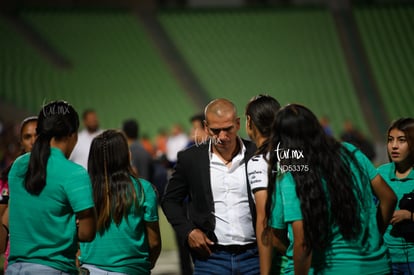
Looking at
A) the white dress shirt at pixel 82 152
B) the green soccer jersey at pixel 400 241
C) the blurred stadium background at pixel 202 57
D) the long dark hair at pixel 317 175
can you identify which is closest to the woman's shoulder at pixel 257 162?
the long dark hair at pixel 317 175

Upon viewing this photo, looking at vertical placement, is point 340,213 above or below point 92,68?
below

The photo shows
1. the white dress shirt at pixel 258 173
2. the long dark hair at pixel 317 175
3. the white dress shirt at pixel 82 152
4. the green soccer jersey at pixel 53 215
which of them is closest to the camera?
the long dark hair at pixel 317 175

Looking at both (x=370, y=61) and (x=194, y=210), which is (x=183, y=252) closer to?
(x=194, y=210)

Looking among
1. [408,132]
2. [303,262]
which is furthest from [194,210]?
[408,132]

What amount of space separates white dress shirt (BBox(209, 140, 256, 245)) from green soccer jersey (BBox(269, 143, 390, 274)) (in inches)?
34.3

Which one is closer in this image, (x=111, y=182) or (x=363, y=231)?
(x=363, y=231)

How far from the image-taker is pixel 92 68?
27.8 metres

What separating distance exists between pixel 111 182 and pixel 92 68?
23.9 m

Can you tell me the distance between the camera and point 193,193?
4594mm

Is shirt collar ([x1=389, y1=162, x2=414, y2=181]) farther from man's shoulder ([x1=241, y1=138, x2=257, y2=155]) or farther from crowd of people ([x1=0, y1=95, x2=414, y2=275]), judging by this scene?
man's shoulder ([x1=241, y1=138, x2=257, y2=155])

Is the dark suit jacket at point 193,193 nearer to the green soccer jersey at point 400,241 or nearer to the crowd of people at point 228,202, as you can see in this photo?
the crowd of people at point 228,202

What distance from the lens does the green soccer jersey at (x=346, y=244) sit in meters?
3.42

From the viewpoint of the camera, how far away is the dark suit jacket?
448 cm

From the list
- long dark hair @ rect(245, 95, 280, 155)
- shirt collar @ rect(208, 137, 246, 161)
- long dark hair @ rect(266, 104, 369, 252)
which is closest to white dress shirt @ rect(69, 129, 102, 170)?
shirt collar @ rect(208, 137, 246, 161)
